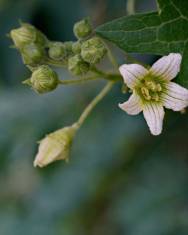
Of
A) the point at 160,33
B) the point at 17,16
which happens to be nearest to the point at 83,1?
the point at 17,16

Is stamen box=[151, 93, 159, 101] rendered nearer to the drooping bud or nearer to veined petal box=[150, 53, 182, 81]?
veined petal box=[150, 53, 182, 81]

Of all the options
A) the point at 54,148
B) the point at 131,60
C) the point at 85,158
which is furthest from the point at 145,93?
the point at 85,158

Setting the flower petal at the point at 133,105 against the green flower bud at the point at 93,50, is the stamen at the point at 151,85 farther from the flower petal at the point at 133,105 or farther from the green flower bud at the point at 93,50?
the green flower bud at the point at 93,50

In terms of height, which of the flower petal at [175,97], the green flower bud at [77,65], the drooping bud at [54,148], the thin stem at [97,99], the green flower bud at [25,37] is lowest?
the drooping bud at [54,148]

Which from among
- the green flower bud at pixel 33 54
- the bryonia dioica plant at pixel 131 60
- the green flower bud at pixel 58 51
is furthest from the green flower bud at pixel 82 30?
the green flower bud at pixel 33 54

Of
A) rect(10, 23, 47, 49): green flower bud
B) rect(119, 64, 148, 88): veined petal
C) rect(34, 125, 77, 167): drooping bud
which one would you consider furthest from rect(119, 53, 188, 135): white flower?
rect(10, 23, 47, 49): green flower bud

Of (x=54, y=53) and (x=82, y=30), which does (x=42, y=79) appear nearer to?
(x=54, y=53)

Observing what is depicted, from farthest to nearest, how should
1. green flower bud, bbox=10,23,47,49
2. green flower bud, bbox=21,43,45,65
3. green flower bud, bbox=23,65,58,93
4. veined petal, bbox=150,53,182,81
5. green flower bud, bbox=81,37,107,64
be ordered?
1. green flower bud, bbox=10,23,47,49
2. green flower bud, bbox=21,43,45,65
3. green flower bud, bbox=23,65,58,93
4. green flower bud, bbox=81,37,107,64
5. veined petal, bbox=150,53,182,81
